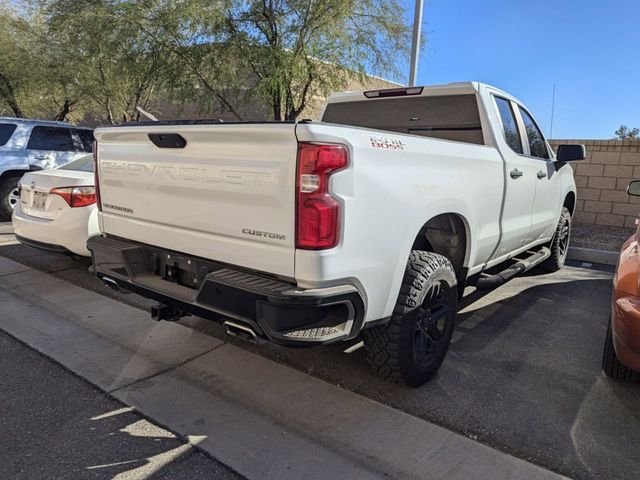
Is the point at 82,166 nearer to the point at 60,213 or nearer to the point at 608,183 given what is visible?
the point at 60,213

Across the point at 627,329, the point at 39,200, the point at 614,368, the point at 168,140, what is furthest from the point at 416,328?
the point at 39,200

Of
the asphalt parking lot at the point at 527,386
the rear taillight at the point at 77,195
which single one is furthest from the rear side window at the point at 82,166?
the asphalt parking lot at the point at 527,386

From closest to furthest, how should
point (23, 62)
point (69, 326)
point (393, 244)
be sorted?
point (393, 244), point (69, 326), point (23, 62)

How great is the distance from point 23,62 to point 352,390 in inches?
632

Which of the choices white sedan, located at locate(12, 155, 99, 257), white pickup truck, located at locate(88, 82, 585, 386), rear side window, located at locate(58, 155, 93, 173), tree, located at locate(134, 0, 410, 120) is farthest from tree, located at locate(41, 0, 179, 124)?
white pickup truck, located at locate(88, 82, 585, 386)

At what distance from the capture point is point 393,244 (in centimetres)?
277

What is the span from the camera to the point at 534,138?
5129mm

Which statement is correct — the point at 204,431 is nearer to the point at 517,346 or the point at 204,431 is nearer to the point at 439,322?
the point at 439,322

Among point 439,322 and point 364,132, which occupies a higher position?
point 364,132

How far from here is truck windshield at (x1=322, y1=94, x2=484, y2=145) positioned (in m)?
4.35

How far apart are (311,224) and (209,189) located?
2.43ft

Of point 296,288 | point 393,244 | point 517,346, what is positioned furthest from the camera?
point 517,346

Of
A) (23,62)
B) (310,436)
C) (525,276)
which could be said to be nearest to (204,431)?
(310,436)

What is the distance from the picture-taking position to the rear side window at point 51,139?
29.2 ft
